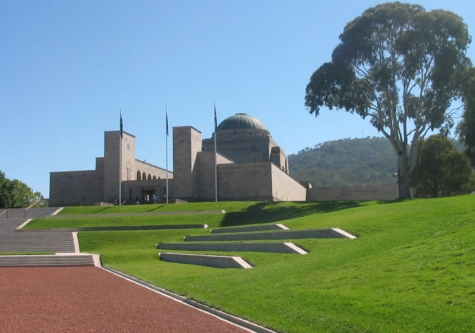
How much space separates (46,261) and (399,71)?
29.5 meters

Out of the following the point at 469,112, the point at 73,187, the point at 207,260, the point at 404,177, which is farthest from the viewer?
the point at 73,187

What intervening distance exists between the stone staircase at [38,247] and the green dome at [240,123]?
3937 centimetres

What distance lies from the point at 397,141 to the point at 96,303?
34299mm

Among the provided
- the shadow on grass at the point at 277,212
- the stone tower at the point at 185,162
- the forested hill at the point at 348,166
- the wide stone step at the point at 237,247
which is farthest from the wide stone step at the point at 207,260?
the forested hill at the point at 348,166

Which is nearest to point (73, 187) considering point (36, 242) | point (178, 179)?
point (178, 179)

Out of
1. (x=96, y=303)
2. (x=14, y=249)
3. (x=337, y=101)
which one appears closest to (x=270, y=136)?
(x=337, y=101)

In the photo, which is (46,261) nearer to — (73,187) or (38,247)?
(38,247)

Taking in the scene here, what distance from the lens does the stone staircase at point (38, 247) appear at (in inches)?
1048

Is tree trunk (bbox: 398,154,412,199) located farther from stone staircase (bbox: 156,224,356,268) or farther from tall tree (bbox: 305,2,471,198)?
stone staircase (bbox: 156,224,356,268)

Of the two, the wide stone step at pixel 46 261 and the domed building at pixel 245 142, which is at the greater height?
the domed building at pixel 245 142

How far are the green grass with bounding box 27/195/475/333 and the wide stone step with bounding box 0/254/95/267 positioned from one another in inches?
91.1

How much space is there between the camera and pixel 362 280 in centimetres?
1239

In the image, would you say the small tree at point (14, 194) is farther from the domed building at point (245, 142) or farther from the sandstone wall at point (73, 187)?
the domed building at point (245, 142)

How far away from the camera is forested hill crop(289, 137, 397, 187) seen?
141 meters
